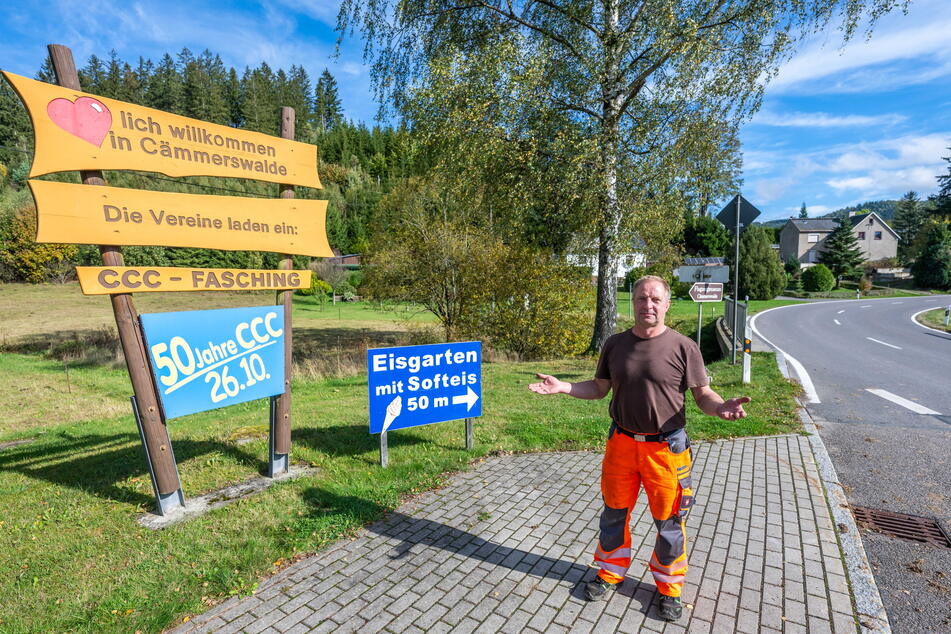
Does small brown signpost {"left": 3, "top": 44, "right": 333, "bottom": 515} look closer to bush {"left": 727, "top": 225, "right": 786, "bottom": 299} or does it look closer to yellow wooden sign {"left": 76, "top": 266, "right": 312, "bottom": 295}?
yellow wooden sign {"left": 76, "top": 266, "right": 312, "bottom": 295}

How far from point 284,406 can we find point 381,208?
36.6 ft

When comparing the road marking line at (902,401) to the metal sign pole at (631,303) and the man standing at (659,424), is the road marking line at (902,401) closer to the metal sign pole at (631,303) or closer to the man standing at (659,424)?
the metal sign pole at (631,303)

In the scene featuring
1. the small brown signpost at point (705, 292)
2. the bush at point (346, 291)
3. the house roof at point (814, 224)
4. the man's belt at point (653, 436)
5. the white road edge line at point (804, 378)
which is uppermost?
the house roof at point (814, 224)

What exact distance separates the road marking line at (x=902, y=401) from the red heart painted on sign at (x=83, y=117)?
34.2 ft

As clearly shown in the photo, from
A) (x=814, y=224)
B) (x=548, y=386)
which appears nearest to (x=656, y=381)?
(x=548, y=386)

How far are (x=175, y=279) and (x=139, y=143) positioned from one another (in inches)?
43.3

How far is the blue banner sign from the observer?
3.87 metres

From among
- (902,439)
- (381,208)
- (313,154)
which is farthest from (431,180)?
(902,439)

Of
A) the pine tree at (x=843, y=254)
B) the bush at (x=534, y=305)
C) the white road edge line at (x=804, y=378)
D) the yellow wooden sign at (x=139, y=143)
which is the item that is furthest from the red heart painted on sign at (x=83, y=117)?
the pine tree at (x=843, y=254)

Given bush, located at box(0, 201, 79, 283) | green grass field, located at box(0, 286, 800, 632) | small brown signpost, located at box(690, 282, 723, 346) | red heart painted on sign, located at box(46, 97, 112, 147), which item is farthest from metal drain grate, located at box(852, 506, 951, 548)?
bush, located at box(0, 201, 79, 283)

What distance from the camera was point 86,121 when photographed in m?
3.46

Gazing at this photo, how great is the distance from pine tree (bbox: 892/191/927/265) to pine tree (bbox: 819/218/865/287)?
29.3 m

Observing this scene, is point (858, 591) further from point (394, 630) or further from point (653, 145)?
point (653, 145)

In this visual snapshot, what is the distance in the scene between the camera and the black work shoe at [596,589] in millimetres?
2875
